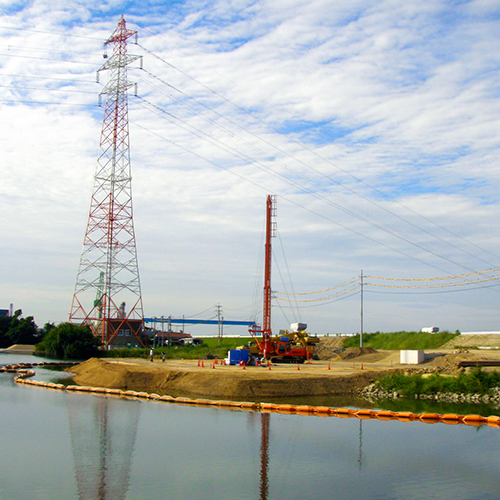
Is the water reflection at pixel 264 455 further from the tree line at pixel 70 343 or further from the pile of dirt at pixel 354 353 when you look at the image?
the tree line at pixel 70 343

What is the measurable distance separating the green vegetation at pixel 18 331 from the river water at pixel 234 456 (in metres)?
105

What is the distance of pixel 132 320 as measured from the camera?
96125 millimetres

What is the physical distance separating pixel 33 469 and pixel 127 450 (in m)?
3.78

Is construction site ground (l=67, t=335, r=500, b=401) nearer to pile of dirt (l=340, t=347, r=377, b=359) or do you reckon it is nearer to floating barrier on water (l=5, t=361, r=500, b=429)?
floating barrier on water (l=5, t=361, r=500, b=429)

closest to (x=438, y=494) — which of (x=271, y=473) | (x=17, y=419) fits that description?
(x=271, y=473)

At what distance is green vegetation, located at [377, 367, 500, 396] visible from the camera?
3772cm

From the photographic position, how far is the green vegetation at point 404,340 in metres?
78.6

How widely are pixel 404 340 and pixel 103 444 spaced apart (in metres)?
68.1

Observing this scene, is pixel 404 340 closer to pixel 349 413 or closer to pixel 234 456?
pixel 349 413

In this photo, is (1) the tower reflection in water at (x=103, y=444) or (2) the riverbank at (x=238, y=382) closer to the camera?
(1) the tower reflection in water at (x=103, y=444)

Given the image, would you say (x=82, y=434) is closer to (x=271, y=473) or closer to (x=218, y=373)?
(x=271, y=473)

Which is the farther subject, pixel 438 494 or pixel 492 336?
pixel 492 336

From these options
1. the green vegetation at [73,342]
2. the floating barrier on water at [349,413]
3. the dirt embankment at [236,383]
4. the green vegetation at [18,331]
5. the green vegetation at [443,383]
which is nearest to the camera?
the floating barrier on water at [349,413]

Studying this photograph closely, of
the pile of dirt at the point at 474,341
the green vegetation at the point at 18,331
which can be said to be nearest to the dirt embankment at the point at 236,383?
the pile of dirt at the point at 474,341
